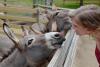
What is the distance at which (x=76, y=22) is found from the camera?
281cm

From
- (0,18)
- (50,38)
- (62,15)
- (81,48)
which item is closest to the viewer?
(50,38)

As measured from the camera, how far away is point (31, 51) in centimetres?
409

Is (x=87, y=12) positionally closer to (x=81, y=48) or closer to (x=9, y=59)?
(x=9, y=59)

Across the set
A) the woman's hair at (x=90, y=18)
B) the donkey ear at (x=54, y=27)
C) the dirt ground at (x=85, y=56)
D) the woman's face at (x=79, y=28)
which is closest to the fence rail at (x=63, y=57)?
the woman's face at (x=79, y=28)

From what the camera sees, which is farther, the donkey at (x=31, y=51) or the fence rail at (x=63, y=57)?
the donkey at (x=31, y=51)

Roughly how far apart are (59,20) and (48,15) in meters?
0.40

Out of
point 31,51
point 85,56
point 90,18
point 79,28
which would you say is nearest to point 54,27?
point 85,56

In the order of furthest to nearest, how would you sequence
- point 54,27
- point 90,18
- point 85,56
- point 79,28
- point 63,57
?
point 85,56, point 54,27, point 63,57, point 79,28, point 90,18

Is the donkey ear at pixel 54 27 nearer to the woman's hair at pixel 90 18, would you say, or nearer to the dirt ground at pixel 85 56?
the dirt ground at pixel 85 56

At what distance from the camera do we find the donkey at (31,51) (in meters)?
4.00

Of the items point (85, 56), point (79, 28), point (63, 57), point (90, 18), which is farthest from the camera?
point (85, 56)

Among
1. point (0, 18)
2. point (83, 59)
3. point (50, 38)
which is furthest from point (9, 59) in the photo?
point (83, 59)

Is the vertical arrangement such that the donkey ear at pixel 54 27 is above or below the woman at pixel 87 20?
below

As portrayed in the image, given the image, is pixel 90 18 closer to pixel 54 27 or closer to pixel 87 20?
pixel 87 20
